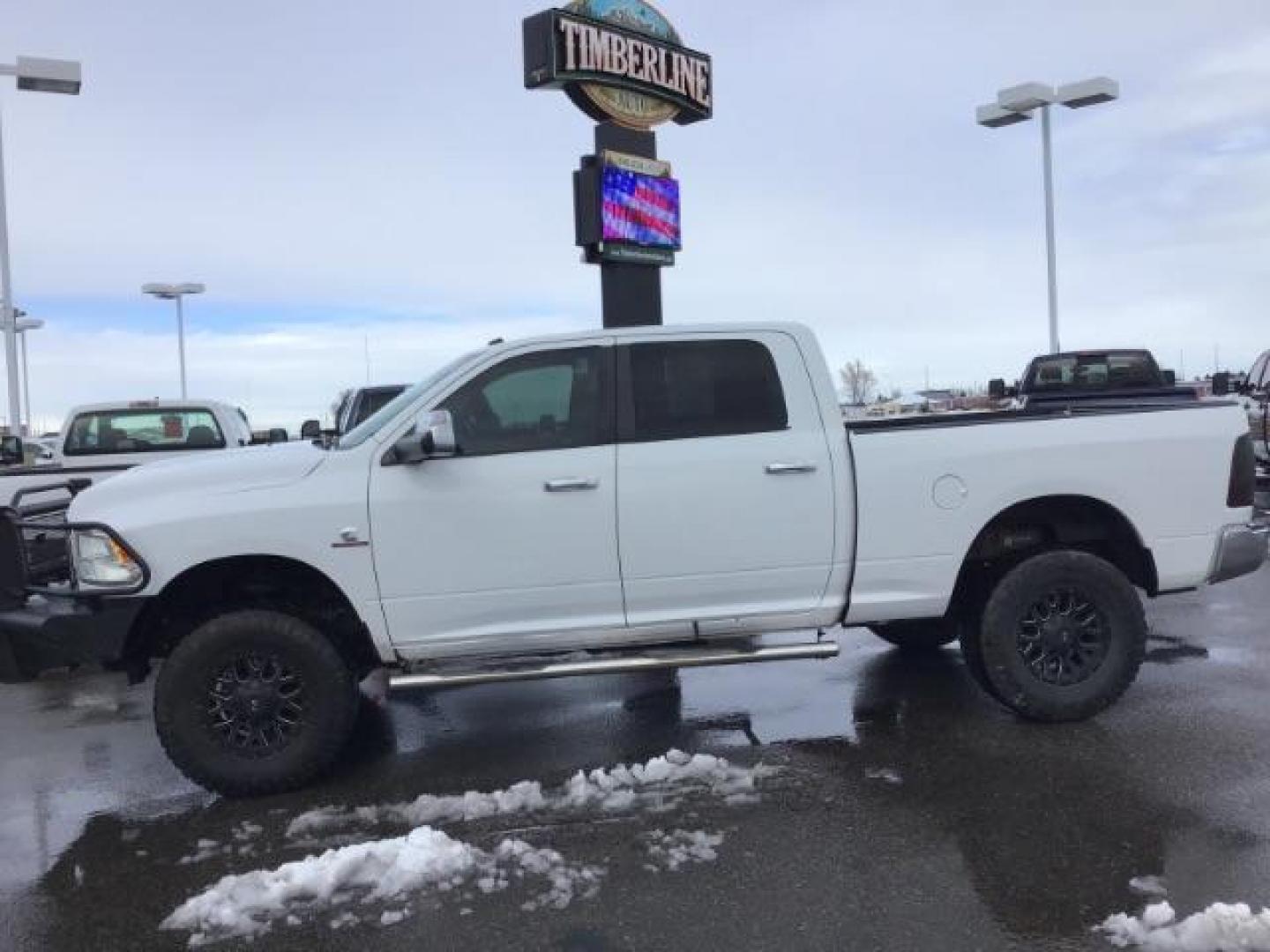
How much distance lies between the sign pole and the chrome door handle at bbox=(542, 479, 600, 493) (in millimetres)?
11649

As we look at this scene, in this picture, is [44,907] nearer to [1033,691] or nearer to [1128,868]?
[1128,868]

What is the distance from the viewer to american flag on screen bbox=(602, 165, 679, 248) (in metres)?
16.5

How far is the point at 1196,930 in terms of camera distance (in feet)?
11.6

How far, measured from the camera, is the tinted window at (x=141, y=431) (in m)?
11.6

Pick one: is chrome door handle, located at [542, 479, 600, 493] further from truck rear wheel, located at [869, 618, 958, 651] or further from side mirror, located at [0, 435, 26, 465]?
side mirror, located at [0, 435, 26, 465]

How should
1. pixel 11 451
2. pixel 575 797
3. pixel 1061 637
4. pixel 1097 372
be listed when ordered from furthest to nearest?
pixel 1097 372 → pixel 11 451 → pixel 1061 637 → pixel 575 797

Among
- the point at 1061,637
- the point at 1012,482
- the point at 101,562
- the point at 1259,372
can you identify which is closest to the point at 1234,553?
the point at 1061,637

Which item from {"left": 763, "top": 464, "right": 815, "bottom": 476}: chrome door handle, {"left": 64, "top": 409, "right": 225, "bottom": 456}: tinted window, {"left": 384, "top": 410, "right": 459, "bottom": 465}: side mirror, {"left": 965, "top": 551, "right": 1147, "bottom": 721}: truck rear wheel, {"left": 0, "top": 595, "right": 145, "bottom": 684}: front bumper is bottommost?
{"left": 965, "top": 551, "right": 1147, "bottom": 721}: truck rear wheel

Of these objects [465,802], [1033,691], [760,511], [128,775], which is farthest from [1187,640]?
[128,775]

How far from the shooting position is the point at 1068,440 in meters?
5.70

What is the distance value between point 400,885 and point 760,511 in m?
2.37

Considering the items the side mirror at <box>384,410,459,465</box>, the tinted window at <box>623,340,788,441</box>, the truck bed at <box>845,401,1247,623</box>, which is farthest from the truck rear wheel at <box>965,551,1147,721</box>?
the side mirror at <box>384,410,459,465</box>

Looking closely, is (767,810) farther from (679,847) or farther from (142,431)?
(142,431)

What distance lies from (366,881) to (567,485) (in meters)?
1.96
